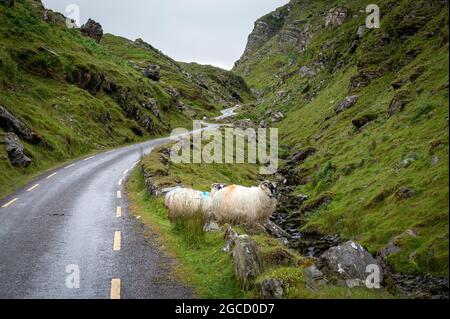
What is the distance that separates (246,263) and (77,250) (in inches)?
282

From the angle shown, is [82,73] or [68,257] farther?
[82,73]

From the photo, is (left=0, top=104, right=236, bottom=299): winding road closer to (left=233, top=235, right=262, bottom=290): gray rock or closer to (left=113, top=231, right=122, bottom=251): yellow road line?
(left=113, top=231, right=122, bottom=251): yellow road line

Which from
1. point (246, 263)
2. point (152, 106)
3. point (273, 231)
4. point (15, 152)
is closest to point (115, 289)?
point (246, 263)

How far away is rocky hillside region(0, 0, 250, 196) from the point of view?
1452 inches

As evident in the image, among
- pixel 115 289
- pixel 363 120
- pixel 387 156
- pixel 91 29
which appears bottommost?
pixel 115 289

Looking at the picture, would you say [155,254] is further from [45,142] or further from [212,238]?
[45,142]

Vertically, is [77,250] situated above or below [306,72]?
below

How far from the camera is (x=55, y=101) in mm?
52094

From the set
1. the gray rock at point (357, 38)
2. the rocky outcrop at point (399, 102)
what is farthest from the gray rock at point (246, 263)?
the gray rock at point (357, 38)

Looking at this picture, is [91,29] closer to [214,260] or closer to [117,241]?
[117,241]

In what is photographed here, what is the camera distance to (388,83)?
4766 cm
